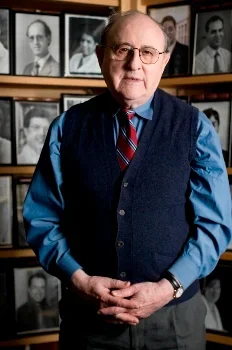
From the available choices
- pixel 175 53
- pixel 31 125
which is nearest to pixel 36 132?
pixel 31 125

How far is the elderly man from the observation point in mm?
1178

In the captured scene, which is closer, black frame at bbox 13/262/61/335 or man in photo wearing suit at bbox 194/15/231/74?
man in photo wearing suit at bbox 194/15/231/74

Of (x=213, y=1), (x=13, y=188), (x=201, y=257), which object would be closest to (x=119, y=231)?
(x=201, y=257)

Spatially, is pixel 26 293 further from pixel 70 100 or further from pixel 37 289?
pixel 70 100

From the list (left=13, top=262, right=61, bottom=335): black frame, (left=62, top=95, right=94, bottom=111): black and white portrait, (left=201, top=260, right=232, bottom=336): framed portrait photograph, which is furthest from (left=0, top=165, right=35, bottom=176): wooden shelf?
(left=201, top=260, right=232, bottom=336): framed portrait photograph

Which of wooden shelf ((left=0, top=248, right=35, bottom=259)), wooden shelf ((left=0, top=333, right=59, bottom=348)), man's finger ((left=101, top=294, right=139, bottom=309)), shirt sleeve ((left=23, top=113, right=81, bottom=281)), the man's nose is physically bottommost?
wooden shelf ((left=0, top=333, right=59, bottom=348))

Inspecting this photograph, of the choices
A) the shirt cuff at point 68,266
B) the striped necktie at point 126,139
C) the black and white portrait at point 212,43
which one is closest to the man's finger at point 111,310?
the shirt cuff at point 68,266

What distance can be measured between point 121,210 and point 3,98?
35.8 inches

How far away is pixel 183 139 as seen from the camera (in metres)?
1.21

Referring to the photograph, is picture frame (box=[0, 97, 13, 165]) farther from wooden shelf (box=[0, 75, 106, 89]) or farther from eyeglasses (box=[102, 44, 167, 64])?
eyeglasses (box=[102, 44, 167, 64])

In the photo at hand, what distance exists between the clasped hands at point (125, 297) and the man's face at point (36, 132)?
861mm

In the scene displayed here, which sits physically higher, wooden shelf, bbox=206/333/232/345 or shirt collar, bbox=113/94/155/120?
shirt collar, bbox=113/94/155/120

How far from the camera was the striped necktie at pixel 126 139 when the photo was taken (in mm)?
1218

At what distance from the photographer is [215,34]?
178 centimetres
